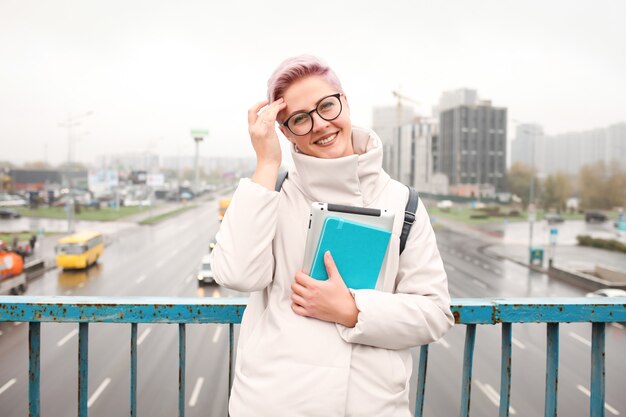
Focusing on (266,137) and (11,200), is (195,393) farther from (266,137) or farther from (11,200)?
(11,200)

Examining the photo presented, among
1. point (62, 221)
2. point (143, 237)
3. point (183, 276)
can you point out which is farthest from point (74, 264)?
point (62, 221)

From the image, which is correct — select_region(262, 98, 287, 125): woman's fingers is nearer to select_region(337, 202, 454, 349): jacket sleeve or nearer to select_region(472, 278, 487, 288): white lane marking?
select_region(337, 202, 454, 349): jacket sleeve

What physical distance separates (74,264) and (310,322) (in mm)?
18970

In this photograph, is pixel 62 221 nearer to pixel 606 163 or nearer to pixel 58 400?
pixel 58 400

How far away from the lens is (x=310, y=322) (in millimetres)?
858

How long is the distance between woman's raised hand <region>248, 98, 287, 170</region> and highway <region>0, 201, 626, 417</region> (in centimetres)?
156

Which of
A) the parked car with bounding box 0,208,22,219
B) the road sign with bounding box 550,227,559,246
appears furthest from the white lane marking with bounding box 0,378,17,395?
the parked car with bounding box 0,208,22,219

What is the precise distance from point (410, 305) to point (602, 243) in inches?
1367

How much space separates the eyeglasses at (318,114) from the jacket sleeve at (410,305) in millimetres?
284

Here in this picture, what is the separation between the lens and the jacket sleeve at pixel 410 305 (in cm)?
82

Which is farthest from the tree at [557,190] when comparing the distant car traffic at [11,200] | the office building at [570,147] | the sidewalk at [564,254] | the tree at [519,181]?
the distant car traffic at [11,200]

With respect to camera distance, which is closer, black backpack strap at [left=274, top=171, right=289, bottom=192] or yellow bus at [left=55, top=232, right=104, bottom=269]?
black backpack strap at [left=274, top=171, right=289, bottom=192]

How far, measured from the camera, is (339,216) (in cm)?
82

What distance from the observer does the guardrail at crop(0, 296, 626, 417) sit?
1112 mm
